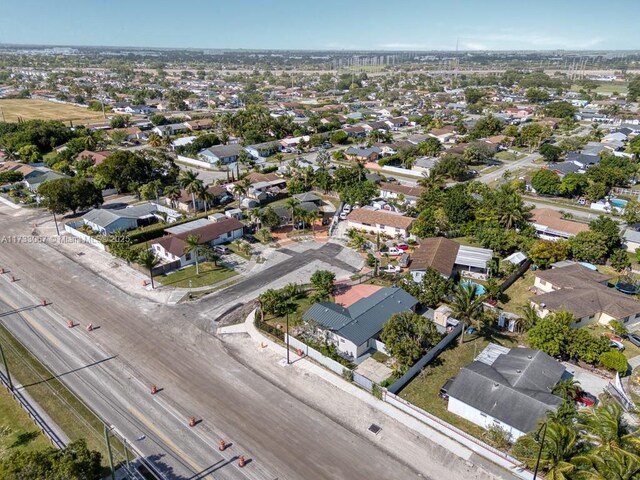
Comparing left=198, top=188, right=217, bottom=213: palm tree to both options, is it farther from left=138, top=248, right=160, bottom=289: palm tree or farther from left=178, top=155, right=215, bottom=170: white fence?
left=178, top=155, right=215, bottom=170: white fence

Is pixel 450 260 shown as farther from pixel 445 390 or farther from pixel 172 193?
pixel 172 193

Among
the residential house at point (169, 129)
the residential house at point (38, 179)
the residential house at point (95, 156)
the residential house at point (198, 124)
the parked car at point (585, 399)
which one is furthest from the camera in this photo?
the residential house at point (198, 124)

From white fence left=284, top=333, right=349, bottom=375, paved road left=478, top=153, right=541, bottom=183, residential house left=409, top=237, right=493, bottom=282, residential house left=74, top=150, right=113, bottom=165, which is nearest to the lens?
white fence left=284, top=333, right=349, bottom=375

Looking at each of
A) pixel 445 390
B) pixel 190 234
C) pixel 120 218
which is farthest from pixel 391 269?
pixel 120 218

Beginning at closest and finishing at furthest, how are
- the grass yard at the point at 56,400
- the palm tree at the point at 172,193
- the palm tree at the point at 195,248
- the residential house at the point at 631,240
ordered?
the grass yard at the point at 56,400
the palm tree at the point at 195,248
the residential house at the point at 631,240
the palm tree at the point at 172,193

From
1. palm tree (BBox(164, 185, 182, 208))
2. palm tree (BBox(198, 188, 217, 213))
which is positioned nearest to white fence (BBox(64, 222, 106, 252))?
palm tree (BBox(164, 185, 182, 208))

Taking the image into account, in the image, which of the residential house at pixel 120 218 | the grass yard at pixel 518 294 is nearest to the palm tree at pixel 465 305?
the grass yard at pixel 518 294

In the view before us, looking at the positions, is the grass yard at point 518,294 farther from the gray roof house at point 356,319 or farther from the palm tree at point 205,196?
the palm tree at point 205,196
